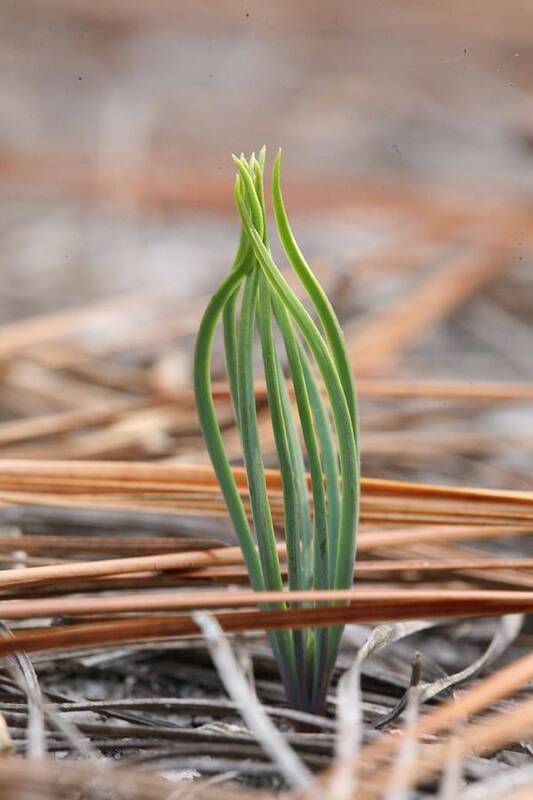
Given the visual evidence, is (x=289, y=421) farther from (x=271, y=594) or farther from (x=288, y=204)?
(x=288, y=204)

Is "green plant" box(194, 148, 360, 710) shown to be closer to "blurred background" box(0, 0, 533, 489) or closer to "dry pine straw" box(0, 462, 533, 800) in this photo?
"dry pine straw" box(0, 462, 533, 800)

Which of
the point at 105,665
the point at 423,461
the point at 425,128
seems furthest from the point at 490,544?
the point at 425,128

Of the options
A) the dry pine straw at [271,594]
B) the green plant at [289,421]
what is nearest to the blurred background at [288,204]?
the dry pine straw at [271,594]

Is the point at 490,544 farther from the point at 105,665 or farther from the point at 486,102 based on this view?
the point at 486,102

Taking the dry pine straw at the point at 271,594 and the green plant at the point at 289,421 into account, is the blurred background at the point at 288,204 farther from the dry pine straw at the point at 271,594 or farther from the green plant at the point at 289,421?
the green plant at the point at 289,421

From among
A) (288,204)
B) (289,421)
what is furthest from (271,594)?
(288,204)

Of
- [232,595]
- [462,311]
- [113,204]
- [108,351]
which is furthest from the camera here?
[113,204]
